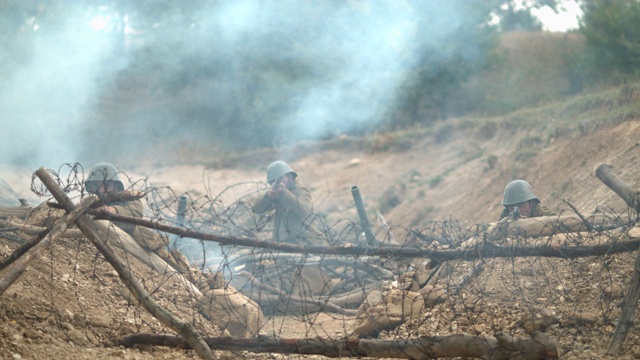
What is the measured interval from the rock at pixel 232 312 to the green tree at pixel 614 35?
47.1 feet

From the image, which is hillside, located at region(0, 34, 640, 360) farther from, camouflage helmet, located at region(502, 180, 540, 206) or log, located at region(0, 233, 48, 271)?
camouflage helmet, located at region(502, 180, 540, 206)

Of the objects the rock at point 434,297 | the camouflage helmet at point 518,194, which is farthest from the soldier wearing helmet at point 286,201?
the rock at point 434,297

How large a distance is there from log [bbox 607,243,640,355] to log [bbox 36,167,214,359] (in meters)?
2.83

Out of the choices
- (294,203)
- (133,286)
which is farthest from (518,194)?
(133,286)

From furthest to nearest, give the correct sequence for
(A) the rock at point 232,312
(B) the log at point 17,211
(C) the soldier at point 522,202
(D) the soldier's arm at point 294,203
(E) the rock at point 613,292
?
1. (D) the soldier's arm at point 294,203
2. (C) the soldier at point 522,202
3. (B) the log at point 17,211
4. (A) the rock at point 232,312
5. (E) the rock at point 613,292

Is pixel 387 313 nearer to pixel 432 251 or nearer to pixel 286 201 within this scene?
pixel 432 251

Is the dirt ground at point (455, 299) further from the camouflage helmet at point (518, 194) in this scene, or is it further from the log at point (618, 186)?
the camouflage helmet at point (518, 194)

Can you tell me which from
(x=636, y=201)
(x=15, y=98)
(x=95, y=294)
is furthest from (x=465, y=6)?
(x=95, y=294)

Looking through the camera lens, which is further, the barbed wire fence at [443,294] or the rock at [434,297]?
the rock at [434,297]

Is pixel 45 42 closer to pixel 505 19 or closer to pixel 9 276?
pixel 9 276

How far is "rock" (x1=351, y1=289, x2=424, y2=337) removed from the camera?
6062mm

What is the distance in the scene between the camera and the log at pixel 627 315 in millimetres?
4930

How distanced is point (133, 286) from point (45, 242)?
651mm

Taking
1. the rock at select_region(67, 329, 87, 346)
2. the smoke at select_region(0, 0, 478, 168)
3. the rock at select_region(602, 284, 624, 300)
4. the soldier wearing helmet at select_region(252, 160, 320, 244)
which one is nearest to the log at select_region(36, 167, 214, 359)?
the rock at select_region(67, 329, 87, 346)
